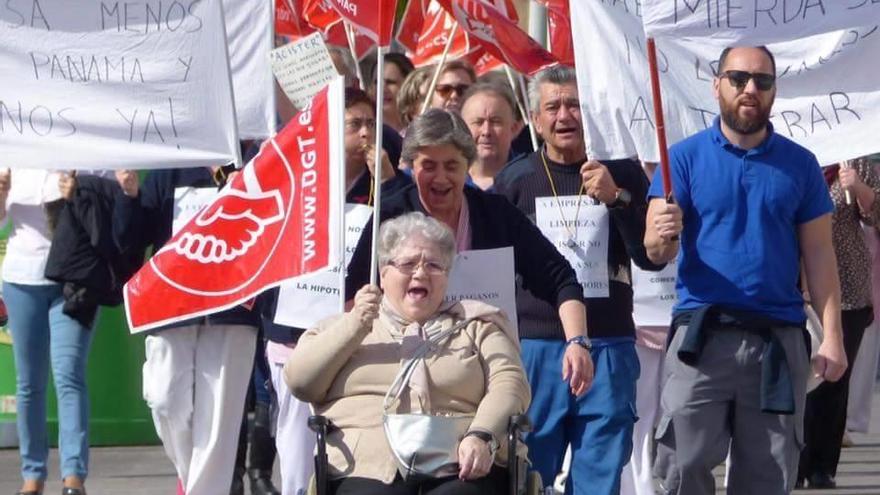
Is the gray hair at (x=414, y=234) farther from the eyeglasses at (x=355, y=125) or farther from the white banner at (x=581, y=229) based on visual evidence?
the eyeglasses at (x=355, y=125)

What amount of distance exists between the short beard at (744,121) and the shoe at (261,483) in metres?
3.83

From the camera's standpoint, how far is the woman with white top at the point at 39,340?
31.7ft

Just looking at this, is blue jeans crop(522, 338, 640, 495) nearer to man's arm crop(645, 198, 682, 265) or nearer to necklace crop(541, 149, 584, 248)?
necklace crop(541, 149, 584, 248)

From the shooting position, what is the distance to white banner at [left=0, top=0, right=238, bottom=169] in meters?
7.52

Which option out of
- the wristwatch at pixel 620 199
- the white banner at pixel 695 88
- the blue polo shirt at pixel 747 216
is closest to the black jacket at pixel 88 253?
the white banner at pixel 695 88

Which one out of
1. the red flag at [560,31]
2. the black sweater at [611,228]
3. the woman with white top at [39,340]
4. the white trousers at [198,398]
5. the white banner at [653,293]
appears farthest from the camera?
the red flag at [560,31]

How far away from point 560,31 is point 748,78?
10.3 feet

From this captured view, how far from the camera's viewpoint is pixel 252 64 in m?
8.08

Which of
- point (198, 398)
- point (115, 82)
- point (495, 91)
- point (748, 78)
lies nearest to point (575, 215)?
point (748, 78)

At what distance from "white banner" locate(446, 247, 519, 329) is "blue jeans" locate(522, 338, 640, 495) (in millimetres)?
418

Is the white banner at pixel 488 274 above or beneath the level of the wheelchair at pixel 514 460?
above

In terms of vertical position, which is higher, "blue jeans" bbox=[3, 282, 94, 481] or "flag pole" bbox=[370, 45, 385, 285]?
"flag pole" bbox=[370, 45, 385, 285]

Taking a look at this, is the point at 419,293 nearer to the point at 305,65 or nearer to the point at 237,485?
the point at 305,65

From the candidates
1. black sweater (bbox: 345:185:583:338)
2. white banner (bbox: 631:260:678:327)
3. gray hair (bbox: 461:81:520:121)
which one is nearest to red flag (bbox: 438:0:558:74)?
gray hair (bbox: 461:81:520:121)
